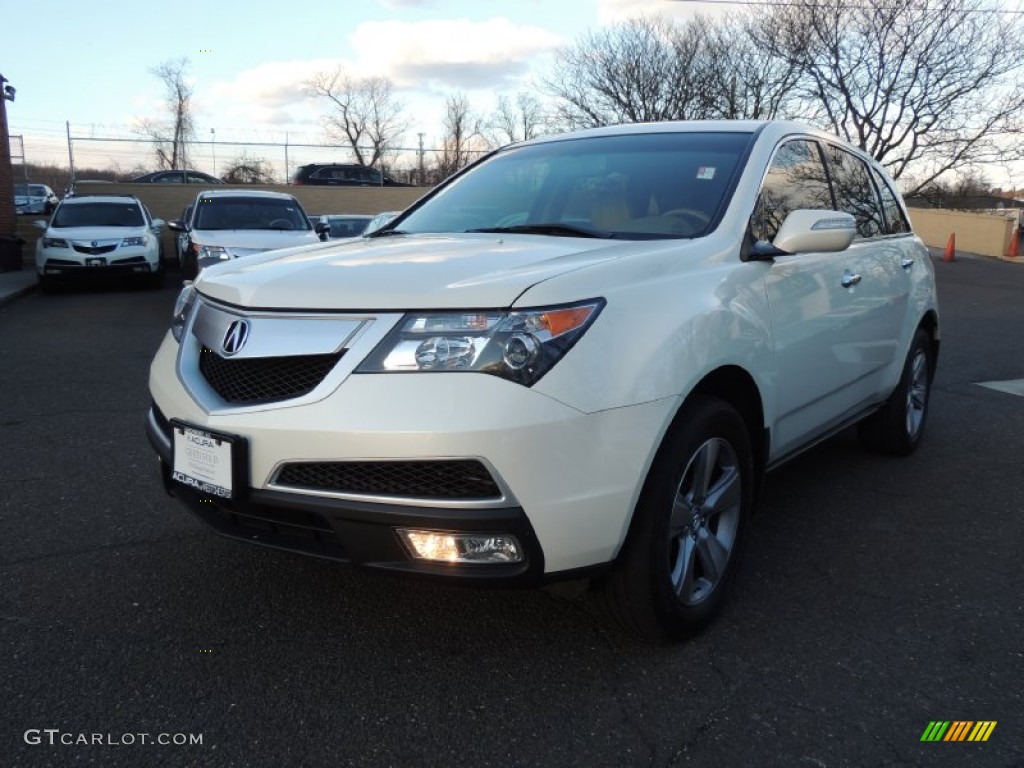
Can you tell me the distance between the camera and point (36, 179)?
30391 millimetres

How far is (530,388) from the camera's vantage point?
2.18m

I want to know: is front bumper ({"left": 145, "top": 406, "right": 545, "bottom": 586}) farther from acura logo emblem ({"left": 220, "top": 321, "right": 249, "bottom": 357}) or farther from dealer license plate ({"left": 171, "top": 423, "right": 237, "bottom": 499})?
acura logo emblem ({"left": 220, "top": 321, "right": 249, "bottom": 357})

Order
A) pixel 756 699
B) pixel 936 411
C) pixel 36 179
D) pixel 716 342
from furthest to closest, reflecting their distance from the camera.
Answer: pixel 36 179
pixel 936 411
pixel 716 342
pixel 756 699

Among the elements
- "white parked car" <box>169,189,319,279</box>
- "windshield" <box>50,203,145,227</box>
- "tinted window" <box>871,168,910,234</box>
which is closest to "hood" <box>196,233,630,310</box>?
"tinted window" <box>871,168,910,234</box>

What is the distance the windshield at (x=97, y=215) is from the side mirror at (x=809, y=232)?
1374cm

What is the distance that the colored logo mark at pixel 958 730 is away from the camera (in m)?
2.31

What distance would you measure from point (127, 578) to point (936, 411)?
5399 millimetres

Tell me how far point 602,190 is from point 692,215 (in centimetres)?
49

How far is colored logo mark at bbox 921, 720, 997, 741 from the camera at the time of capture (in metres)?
2.31

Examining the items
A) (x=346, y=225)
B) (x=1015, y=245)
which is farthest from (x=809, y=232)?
(x=1015, y=245)

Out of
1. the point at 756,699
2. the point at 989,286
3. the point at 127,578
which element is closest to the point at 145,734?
the point at 127,578

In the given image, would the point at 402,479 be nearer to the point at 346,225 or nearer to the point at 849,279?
the point at 849,279

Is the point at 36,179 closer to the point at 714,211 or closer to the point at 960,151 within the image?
the point at 960,151

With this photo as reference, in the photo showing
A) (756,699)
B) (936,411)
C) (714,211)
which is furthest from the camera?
(936,411)
